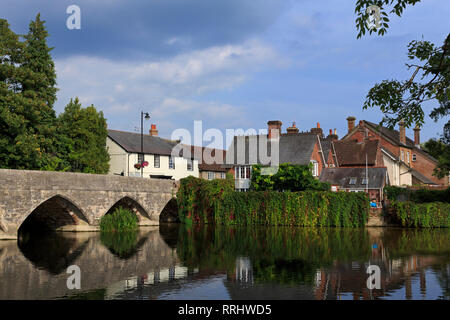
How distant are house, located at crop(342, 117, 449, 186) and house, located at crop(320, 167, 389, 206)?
1005 cm

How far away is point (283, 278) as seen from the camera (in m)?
15.1

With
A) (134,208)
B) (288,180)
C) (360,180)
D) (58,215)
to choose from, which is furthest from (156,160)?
(360,180)

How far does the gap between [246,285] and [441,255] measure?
11446mm

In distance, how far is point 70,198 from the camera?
29.8 metres

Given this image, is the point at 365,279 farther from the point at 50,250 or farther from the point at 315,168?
the point at 315,168

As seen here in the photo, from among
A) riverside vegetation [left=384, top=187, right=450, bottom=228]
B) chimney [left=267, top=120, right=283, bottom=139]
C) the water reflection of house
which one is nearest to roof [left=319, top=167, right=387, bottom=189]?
chimney [left=267, top=120, right=283, bottom=139]

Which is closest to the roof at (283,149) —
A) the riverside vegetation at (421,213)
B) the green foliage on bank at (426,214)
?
the riverside vegetation at (421,213)

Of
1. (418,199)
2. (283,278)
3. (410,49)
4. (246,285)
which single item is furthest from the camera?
(418,199)

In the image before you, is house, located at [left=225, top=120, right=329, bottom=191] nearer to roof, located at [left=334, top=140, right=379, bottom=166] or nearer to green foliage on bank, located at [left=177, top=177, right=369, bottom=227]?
roof, located at [left=334, top=140, right=379, bottom=166]

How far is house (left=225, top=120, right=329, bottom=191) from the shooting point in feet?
163

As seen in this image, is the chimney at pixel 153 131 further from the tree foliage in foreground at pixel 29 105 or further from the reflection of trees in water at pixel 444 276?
the reflection of trees in water at pixel 444 276
